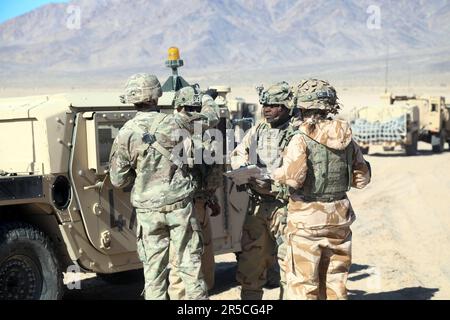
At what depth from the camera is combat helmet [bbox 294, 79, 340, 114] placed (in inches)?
182

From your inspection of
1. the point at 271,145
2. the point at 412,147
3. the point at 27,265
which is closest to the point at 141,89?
the point at 271,145

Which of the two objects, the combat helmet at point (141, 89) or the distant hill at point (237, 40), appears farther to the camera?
the distant hill at point (237, 40)

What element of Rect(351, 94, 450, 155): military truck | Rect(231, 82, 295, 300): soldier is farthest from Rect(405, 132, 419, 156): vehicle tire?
Rect(231, 82, 295, 300): soldier

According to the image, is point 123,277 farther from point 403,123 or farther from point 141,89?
point 403,123

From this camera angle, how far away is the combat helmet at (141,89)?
15.7 feet

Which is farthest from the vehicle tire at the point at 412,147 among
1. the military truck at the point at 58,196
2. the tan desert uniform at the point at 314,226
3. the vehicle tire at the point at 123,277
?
the tan desert uniform at the point at 314,226

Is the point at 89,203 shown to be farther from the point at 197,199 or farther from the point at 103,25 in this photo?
the point at 103,25

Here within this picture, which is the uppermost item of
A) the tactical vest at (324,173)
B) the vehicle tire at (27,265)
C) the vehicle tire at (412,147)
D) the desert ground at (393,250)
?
the tactical vest at (324,173)

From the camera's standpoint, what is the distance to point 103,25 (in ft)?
498

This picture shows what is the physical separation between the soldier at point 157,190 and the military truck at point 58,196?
0.61 meters

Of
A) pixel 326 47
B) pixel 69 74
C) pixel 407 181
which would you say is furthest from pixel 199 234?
pixel 326 47

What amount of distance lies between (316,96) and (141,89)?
114cm

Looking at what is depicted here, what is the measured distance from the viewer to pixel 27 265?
5168 mm

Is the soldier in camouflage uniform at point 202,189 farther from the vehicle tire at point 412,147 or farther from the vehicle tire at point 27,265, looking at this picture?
the vehicle tire at point 412,147
